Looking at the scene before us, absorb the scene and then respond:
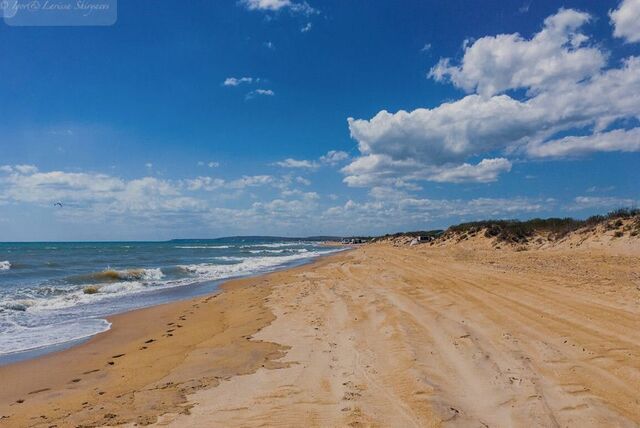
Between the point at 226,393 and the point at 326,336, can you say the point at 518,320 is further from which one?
the point at 226,393

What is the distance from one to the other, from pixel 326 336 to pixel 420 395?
10.3 feet

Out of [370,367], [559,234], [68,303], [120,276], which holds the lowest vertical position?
[68,303]

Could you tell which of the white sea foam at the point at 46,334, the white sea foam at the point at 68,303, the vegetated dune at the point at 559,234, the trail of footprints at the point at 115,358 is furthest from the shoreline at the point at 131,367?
the vegetated dune at the point at 559,234

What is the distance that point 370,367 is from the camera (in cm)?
563

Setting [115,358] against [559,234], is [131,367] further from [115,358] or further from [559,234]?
[559,234]

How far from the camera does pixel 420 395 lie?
15.0 ft

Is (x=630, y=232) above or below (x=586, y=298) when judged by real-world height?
above

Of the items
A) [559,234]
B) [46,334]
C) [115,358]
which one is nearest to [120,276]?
[46,334]

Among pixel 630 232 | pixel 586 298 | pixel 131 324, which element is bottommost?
pixel 131 324

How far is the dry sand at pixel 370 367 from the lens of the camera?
427 centimetres

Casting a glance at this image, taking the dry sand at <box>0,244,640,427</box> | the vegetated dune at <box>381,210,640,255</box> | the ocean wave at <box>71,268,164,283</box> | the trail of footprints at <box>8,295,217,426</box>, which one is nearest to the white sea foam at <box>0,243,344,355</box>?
the ocean wave at <box>71,268,164,283</box>

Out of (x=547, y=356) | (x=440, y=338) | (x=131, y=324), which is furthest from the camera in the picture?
(x=131, y=324)

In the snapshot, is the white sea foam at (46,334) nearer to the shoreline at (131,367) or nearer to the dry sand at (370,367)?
the shoreline at (131,367)

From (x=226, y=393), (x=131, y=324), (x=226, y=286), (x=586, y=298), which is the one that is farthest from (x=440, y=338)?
(x=226, y=286)
